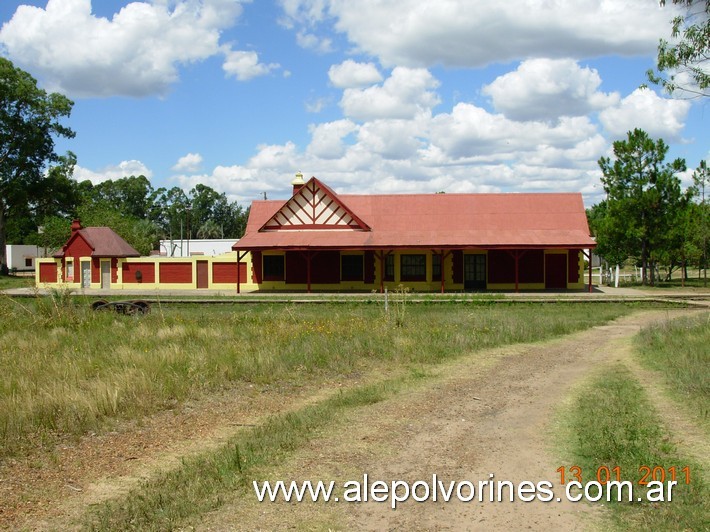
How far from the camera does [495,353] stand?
14133 mm

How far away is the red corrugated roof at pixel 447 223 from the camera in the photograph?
3400cm

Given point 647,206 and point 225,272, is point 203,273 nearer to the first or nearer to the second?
point 225,272

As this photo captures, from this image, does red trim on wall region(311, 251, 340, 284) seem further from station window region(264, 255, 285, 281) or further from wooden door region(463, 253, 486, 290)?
wooden door region(463, 253, 486, 290)

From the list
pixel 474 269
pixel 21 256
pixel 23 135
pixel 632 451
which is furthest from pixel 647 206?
pixel 21 256

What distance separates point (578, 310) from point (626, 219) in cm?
1501

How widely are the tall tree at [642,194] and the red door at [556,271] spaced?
12.2 ft

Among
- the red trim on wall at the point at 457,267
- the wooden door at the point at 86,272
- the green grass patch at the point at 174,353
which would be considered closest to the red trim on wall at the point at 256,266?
the wooden door at the point at 86,272

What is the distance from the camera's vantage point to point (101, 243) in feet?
133

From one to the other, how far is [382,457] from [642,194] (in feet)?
109

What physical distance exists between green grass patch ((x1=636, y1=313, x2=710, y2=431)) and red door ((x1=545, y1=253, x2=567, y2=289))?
1693 cm

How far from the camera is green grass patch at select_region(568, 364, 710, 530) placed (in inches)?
209
